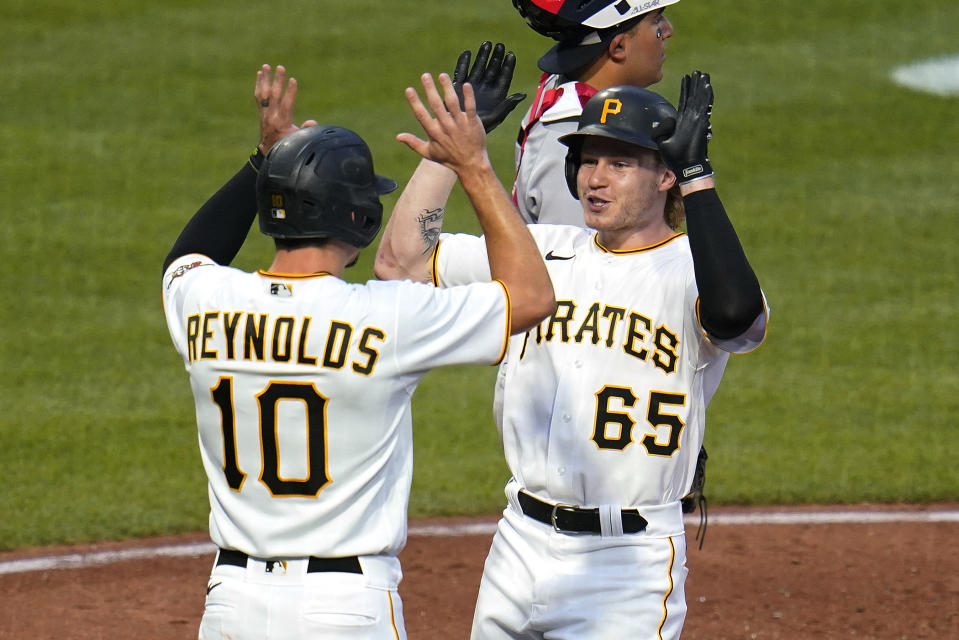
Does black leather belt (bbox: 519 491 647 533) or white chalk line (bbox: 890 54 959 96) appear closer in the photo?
black leather belt (bbox: 519 491 647 533)

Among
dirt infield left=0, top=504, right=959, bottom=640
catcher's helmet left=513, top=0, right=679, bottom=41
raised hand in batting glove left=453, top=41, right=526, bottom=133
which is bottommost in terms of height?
dirt infield left=0, top=504, right=959, bottom=640

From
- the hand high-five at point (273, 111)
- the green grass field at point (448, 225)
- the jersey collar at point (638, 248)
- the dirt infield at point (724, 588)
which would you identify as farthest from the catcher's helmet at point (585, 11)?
the green grass field at point (448, 225)

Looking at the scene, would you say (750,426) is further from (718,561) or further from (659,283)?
(659,283)

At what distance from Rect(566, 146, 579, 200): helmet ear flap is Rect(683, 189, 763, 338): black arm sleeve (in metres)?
0.54

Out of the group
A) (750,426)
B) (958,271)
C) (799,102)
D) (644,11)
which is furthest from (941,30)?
(644,11)

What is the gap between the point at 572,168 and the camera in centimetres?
452

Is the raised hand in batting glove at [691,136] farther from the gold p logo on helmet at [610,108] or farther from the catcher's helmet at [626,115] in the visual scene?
the gold p logo on helmet at [610,108]

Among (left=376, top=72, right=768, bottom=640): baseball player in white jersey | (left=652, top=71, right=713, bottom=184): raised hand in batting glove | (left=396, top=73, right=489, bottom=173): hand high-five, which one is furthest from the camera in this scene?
(left=376, top=72, right=768, bottom=640): baseball player in white jersey

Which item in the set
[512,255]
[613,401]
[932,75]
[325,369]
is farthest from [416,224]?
[932,75]

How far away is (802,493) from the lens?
8.16 metres

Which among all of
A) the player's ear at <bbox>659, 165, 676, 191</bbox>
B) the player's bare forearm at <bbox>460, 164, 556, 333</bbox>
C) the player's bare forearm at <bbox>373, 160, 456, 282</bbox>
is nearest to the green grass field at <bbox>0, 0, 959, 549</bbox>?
the player's bare forearm at <bbox>373, 160, 456, 282</bbox>

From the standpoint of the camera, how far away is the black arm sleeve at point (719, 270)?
156 inches

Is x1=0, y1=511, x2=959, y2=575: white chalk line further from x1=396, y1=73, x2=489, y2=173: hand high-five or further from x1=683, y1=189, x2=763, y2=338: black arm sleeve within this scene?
x1=396, y1=73, x2=489, y2=173: hand high-five

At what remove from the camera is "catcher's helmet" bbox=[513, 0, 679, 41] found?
4742mm
